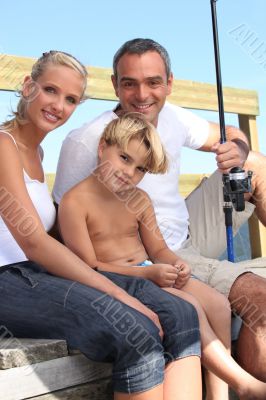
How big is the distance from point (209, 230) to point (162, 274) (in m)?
0.94

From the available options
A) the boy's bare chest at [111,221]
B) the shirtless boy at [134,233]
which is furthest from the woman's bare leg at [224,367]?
the boy's bare chest at [111,221]

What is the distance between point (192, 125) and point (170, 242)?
2.21 ft

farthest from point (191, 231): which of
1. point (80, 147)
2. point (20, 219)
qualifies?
point (20, 219)

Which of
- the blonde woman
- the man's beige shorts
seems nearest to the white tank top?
the blonde woman

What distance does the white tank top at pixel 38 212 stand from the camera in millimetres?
1867

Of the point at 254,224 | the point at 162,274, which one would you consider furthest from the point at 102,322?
the point at 254,224

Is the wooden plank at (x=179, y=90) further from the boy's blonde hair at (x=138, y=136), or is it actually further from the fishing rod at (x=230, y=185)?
the fishing rod at (x=230, y=185)

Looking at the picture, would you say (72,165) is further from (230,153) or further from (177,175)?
(230,153)

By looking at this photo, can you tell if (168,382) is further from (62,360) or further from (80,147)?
(80,147)

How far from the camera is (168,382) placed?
1.67m

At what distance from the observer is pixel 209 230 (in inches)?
111

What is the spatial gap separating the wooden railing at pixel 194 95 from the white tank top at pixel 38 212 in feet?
2.35

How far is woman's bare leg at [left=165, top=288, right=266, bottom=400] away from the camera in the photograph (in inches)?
71.5

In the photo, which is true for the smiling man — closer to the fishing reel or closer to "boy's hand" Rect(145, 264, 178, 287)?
the fishing reel
